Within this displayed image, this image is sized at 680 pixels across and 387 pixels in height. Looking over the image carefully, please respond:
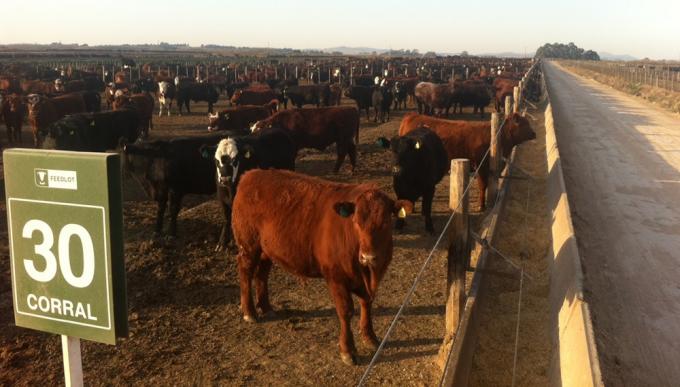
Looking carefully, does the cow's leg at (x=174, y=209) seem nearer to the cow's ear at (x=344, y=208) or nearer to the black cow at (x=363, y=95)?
the cow's ear at (x=344, y=208)

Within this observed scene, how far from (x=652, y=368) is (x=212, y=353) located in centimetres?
396

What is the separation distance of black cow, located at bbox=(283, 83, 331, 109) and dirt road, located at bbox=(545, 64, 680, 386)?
1075 centimetres

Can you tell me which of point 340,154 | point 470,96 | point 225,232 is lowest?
point 225,232

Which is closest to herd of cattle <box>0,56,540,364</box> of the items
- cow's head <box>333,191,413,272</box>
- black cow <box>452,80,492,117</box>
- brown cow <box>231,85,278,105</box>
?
cow's head <box>333,191,413,272</box>

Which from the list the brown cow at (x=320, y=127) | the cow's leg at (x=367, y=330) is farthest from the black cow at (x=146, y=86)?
the cow's leg at (x=367, y=330)

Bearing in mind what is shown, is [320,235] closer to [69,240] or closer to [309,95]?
[69,240]

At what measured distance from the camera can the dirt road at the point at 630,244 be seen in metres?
5.10

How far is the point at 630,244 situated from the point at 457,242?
15.0ft

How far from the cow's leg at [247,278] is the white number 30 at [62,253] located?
3.59 m

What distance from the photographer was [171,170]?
8586 millimetres

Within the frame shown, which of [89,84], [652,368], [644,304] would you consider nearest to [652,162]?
[644,304]

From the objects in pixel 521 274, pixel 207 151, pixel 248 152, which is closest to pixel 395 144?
pixel 248 152

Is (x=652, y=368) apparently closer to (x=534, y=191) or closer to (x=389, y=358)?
(x=389, y=358)

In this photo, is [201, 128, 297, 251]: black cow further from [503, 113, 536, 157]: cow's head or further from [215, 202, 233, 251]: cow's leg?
[503, 113, 536, 157]: cow's head
